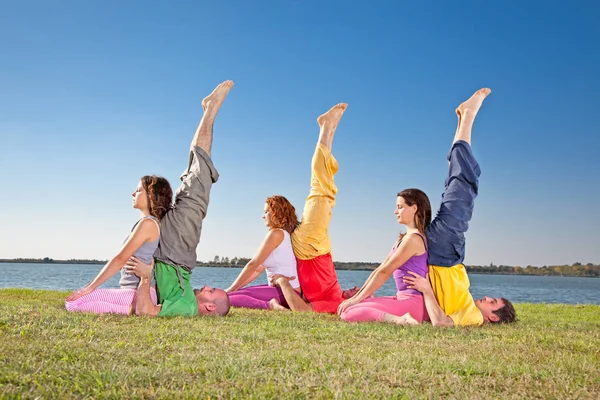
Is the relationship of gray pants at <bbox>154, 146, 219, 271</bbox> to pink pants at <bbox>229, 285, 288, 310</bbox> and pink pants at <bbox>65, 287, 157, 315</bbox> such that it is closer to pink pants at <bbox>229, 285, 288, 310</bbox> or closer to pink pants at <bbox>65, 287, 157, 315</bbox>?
pink pants at <bbox>65, 287, 157, 315</bbox>

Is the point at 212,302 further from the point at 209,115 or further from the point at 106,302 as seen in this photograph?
the point at 209,115

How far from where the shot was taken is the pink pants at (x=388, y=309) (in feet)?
23.5

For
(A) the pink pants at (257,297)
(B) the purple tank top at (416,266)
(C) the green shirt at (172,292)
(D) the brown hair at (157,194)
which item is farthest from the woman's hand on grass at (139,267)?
(B) the purple tank top at (416,266)

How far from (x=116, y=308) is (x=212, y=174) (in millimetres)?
2072

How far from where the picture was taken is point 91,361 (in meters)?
4.05

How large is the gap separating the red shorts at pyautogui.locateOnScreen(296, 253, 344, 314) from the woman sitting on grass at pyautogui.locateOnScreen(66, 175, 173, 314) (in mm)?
2725

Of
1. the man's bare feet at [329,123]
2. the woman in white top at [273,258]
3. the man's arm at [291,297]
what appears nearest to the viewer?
the man's arm at [291,297]

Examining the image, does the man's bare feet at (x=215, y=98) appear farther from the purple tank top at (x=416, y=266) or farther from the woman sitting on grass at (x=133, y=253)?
the purple tank top at (x=416, y=266)

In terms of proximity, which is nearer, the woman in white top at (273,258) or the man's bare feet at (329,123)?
the man's bare feet at (329,123)

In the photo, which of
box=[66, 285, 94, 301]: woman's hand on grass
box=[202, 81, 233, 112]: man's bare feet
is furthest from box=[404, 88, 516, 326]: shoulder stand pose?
box=[66, 285, 94, 301]: woman's hand on grass

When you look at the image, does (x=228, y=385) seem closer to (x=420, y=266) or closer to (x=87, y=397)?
(x=87, y=397)

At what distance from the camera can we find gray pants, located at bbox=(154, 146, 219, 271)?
287 inches

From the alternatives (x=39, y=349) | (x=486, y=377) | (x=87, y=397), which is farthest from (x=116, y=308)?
(x=486, y=377)

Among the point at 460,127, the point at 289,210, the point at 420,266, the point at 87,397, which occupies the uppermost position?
the point at 460,127
